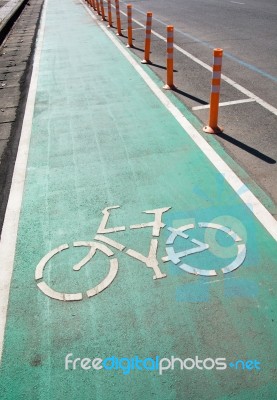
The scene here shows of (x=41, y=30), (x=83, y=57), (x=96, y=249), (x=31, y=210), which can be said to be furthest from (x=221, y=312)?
(x=41, y=30)

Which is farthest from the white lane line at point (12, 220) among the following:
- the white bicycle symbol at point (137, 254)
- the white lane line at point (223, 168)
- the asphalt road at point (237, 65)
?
the asphalt road at point (237, 65)

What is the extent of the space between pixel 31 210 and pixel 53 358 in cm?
223

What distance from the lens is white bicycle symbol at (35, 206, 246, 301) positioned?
137 inches

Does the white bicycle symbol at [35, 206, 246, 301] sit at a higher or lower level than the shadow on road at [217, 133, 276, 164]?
lower

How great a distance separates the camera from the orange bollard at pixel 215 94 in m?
5.82

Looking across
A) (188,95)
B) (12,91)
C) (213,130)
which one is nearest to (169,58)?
(188,95)

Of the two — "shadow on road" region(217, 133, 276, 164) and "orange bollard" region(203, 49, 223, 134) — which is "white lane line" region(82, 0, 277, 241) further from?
"shadow on road" region(217, 133, 276, 164)

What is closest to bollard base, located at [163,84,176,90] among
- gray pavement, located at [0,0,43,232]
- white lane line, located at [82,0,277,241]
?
white lane line, located at [82,0,277,241]

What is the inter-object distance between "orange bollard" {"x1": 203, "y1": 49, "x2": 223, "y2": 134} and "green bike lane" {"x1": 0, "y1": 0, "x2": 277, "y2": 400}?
558 millimetres

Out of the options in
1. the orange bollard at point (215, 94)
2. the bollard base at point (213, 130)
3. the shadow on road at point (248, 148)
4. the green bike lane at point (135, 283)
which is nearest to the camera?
the green bike lane at point (135, 283)

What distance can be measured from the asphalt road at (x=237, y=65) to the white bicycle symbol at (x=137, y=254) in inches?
43.4

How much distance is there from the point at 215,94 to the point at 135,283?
156 inches

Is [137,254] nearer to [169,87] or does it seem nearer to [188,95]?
[188,95]

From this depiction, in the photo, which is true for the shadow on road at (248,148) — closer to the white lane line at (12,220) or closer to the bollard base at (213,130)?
the bollard base at (213,130)
